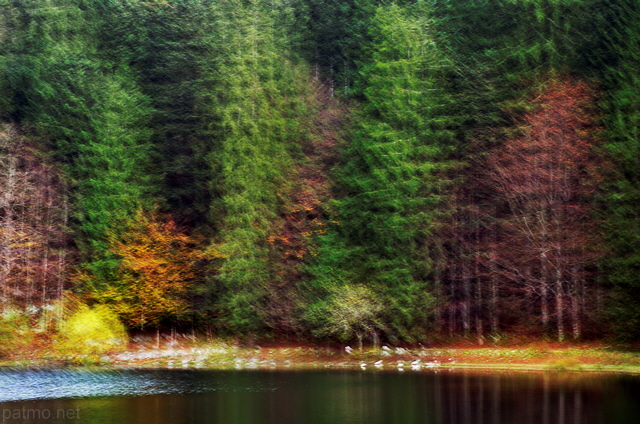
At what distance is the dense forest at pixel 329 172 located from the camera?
48062 mm

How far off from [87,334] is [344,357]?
15.2m

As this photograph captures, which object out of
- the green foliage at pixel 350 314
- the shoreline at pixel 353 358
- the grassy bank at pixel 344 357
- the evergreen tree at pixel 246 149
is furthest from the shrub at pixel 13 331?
the green foliage at pixel 350 314

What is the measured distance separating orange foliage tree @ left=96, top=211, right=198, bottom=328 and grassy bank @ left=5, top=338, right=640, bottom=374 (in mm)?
2064

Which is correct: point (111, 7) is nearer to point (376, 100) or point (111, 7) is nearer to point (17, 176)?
point (17, 176)

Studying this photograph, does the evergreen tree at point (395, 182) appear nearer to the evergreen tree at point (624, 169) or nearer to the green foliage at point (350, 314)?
the green foliage at point (350, 314)

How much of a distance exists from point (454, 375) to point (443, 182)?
15.3 metres

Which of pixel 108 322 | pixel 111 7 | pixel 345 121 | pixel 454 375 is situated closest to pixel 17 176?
pixel 108 322

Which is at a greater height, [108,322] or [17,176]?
[17,176]

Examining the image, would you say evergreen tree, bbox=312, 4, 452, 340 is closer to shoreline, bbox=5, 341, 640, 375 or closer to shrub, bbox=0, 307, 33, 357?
shoreline, bbox=5, 341, 640, 375

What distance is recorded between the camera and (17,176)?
2226 inches

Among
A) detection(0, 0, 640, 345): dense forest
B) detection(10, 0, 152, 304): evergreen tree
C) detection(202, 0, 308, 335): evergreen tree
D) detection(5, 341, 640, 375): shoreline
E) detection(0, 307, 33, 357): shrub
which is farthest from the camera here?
detection(10, 0, 152, 304): evergreen tree

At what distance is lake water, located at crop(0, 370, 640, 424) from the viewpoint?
2817 centimetres

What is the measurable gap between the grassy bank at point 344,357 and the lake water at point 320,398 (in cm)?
298

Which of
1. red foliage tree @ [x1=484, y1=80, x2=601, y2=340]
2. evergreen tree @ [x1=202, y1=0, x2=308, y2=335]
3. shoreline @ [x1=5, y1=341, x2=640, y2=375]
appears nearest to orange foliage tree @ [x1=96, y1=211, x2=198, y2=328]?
shoreline @ [x1=5, y1=341, x2=640, y2=375]
